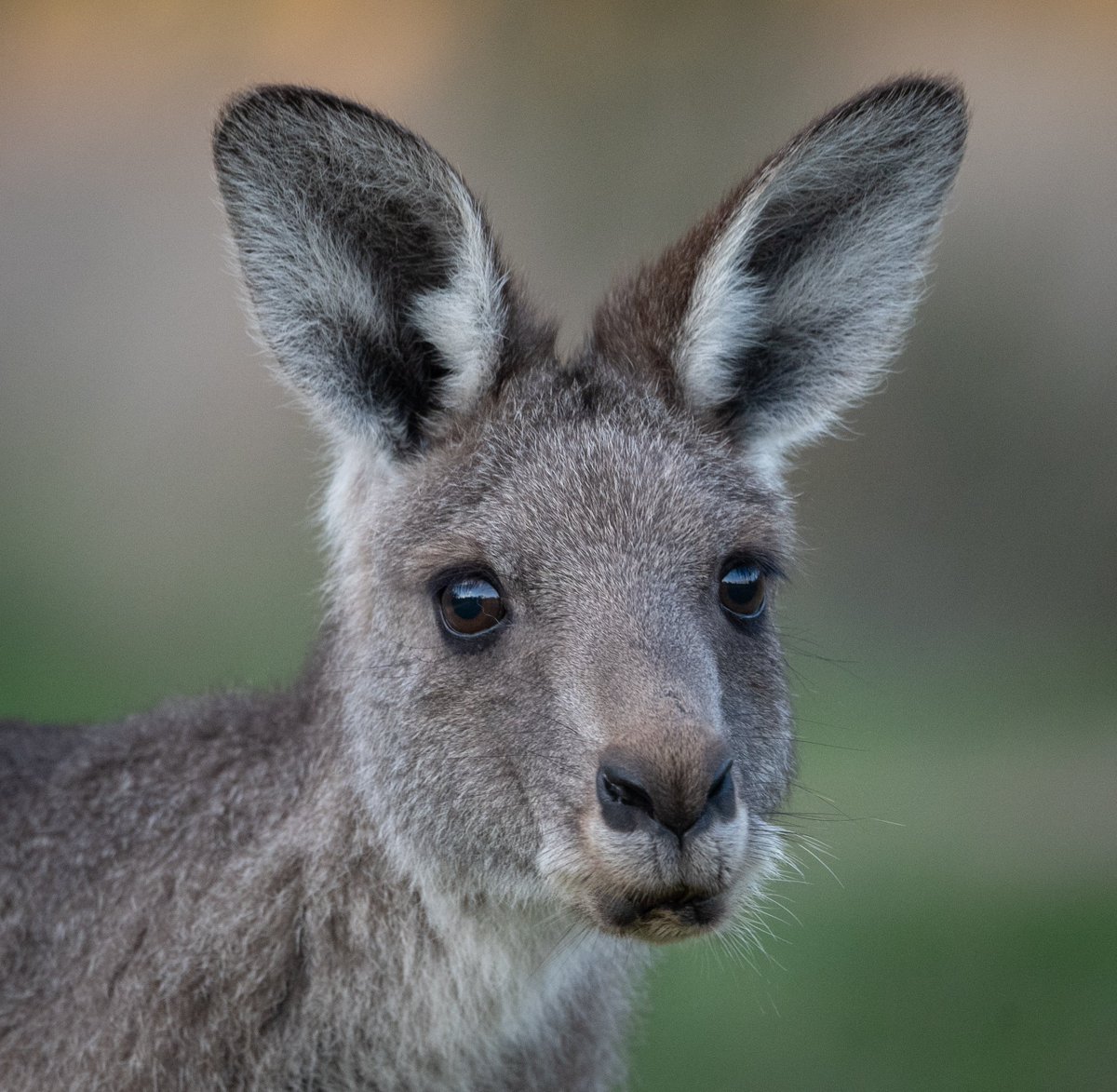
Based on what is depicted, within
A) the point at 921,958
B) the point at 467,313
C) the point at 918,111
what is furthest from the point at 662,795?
the point at 921,958

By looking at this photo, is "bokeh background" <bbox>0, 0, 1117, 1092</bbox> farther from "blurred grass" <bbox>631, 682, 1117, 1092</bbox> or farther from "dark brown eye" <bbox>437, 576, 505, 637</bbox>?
"dark brown eye" <bbox>437, 576, 505, 637</bbox>

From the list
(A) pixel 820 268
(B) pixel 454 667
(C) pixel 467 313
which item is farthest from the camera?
(A) pixel 820 268

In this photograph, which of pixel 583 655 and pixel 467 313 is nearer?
pixel 583 655

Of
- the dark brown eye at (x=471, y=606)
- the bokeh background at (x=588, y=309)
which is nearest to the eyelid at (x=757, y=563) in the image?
the dark brown eye at (x=471, y=606)

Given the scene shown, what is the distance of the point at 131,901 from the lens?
4.13 meters

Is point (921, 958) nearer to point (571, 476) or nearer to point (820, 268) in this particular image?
point (820, 268)

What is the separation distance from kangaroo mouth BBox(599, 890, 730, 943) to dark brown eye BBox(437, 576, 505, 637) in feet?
2.60

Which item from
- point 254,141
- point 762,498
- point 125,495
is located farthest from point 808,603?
point 254,141

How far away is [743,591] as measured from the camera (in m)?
3.98

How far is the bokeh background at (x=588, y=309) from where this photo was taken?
36.1 ft

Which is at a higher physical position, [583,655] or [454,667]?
[583,655]

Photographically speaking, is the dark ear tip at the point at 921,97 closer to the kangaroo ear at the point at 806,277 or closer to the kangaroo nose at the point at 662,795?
the kangaroo ear at the point at 806,277

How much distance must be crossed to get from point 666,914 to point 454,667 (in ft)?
2.76

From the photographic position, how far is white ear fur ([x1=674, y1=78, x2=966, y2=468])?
163 inches
